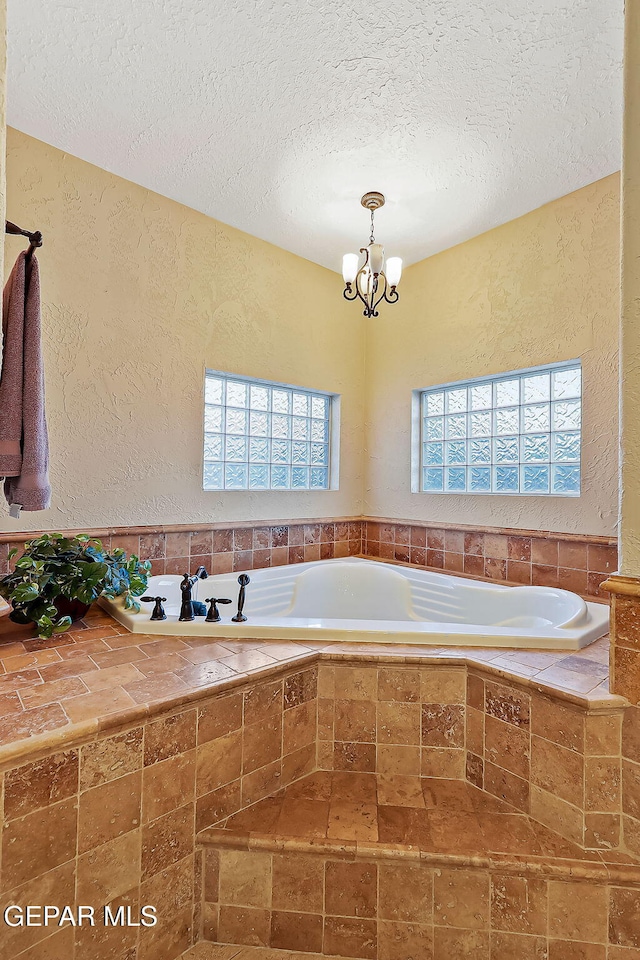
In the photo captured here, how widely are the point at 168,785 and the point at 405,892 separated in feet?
2.20

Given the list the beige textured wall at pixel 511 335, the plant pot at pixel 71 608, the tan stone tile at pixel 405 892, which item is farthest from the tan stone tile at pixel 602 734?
the plant pot at pixel 71 608

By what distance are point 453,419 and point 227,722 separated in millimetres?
2385

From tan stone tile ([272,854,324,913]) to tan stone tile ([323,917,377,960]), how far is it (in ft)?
0.19

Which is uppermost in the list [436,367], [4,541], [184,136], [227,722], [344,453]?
[184,136]

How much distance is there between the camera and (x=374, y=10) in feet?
4.95

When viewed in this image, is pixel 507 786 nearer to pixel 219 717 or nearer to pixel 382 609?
pixel 219 717

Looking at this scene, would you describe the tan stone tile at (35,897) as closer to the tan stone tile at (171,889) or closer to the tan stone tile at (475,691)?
the tan stone tile at (171,889)

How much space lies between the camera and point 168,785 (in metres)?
1.13

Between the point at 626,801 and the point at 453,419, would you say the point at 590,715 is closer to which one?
the point at 626,801

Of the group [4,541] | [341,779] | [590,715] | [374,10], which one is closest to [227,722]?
[341,779]

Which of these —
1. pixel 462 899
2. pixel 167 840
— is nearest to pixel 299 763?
pixel 167 840

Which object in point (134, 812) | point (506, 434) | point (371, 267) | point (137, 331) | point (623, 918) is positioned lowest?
point (623, 918)

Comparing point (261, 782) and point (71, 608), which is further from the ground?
point (71, 608)

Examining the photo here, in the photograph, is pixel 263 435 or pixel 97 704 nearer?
pixel 97 704
